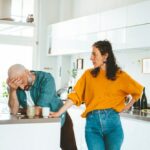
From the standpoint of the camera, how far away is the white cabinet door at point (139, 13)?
3.98 metres

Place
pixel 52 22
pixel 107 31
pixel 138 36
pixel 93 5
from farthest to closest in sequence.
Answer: pixel 52 22
pixel 93 5
pixel 107 31
pixel 138 36

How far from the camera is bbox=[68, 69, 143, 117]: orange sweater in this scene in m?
2.84

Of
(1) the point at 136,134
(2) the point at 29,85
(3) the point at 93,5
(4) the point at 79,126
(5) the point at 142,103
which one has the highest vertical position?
(3) the point at 93,5

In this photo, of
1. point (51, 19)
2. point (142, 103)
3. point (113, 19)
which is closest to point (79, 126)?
point (142, 103)

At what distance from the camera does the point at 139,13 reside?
4.10 m

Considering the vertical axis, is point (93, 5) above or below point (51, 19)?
above

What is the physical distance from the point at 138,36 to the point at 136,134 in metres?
1.11

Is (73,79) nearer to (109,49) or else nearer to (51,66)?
(51,66)

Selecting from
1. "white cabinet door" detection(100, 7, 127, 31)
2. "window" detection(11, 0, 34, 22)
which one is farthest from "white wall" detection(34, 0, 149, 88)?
"white cabinet door" detection(100, 7, 127, 31)

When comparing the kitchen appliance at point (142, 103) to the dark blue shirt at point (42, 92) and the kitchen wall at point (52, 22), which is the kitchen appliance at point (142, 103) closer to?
the dark blue shirt at point (42, 92)

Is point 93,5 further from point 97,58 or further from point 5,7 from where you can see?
point 97,58

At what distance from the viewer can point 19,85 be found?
276 cm

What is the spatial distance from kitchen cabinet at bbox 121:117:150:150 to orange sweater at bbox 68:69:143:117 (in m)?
0.78

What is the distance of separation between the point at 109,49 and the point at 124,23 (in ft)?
4.97
